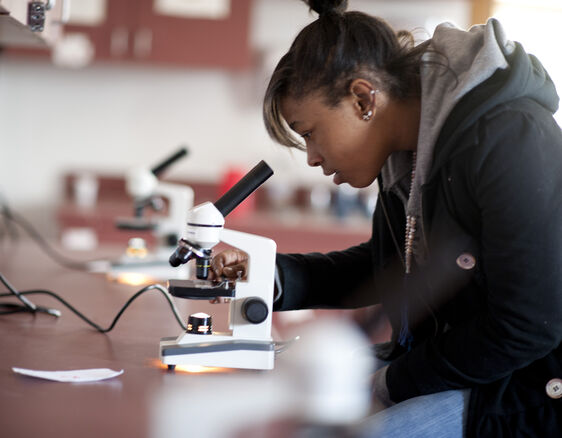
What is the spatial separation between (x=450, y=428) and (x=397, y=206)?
0.43 metres

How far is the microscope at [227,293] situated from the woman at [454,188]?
0.17m

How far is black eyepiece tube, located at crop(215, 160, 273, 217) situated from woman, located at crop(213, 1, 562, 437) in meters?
0.13

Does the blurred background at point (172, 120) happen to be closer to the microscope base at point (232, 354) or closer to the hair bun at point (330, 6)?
the hair bun at point (330, 6)

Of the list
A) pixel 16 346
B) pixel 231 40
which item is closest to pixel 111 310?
pixel 16 346

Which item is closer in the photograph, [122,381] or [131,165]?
[122,381]

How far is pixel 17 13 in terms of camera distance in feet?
4.27

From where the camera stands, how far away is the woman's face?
1.12 m

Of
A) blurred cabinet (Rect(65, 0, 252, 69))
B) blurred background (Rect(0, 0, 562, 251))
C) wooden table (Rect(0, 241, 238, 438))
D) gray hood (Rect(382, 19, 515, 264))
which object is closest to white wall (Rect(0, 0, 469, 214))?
blurred background (Rect(0, 0, 562, 251))

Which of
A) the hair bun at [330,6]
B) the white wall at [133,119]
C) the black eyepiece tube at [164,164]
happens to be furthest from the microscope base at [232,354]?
the white wall at [133,119]

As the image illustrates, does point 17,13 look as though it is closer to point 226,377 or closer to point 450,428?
point 226,377

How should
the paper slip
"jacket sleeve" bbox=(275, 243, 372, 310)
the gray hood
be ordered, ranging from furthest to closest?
"jacket sleeve" bbox=(275, 243, 372, 310), the gray hood, the paper slip

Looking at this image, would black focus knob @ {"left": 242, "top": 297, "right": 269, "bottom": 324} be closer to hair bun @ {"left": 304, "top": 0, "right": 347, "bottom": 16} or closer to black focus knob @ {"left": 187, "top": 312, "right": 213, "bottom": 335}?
black focus knob @ {"left": 187, "top": 312, "right": 213, "bottom": 335}

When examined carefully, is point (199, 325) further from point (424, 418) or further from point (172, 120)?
point (172, 120)

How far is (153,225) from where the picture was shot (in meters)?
1.89
